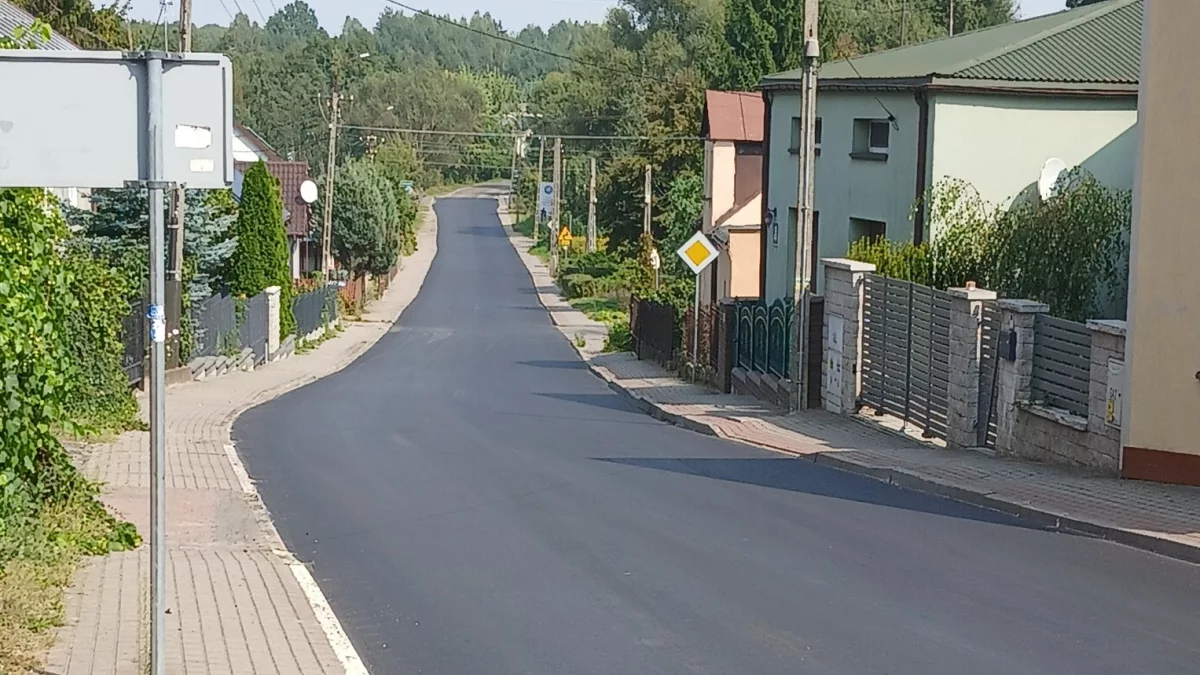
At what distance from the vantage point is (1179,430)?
13.4m

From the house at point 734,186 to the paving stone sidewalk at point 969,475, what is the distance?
14127mm

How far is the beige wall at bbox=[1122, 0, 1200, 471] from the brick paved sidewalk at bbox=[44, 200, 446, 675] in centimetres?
785

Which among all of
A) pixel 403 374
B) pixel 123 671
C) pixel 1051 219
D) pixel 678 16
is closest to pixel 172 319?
pixel 403 374

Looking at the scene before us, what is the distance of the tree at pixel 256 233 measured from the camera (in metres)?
38.3

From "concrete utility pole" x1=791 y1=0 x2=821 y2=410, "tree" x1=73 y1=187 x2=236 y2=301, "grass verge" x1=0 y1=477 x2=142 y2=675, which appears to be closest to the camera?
"grass verge" x1=0 y1=477 x2=142 y2=675

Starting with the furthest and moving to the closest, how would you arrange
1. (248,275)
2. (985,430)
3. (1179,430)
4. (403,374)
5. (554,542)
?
(248,275) < (403,374) < (985,430) < (1179,430) < (554,542)

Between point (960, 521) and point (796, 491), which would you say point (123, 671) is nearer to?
point (960, 521)

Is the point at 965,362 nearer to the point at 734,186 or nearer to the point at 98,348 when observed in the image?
the point at 98,348

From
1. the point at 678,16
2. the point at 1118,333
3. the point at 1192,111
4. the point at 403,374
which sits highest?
the point at 678,16

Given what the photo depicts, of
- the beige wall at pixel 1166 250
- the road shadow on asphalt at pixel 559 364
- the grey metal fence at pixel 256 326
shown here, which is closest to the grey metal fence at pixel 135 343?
the grey metal fence at pixel 256 326

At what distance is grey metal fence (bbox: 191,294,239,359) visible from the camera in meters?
31.2

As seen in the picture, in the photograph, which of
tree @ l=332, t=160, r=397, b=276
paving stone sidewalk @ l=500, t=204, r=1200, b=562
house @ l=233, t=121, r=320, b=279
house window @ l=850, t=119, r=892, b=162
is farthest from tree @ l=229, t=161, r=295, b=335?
tree @ l=332, t=160, r=397, b=276

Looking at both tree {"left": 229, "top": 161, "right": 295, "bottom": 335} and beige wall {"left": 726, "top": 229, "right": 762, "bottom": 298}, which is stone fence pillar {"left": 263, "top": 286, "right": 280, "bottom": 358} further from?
beige wall {"left": 726, "top": 229, "right": 762, "bottom": 298}

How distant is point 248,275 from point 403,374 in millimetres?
5619
